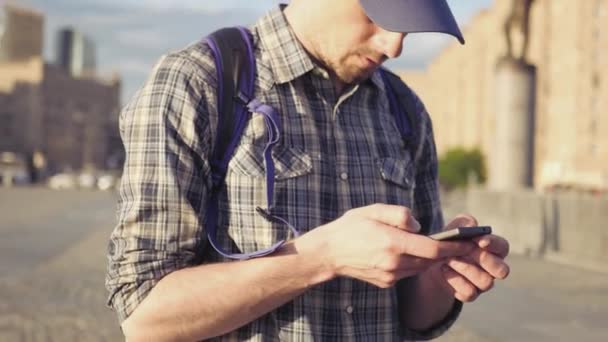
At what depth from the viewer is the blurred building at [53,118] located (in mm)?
112750

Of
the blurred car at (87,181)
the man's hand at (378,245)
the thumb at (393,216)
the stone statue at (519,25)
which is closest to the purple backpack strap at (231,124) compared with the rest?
the man's hand at (378,245)

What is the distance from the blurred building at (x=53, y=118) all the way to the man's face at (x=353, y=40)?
10652 cm

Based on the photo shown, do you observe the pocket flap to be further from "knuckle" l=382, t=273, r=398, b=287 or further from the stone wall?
the stone wall

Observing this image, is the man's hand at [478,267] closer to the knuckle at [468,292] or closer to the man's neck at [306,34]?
the knuckle at [468,292]

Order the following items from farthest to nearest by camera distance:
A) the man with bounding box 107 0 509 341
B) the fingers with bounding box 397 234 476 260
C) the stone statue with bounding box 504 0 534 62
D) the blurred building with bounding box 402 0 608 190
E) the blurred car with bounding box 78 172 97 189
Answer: the blurred car with bounding box 78 172 97 189 → the blurred building with bounding box 402 0 608 190 → the stone statue with bounding box 504 0 534 62 → the man with bounding box 107 0 509 341 → the fingers with bounding box 397 234 476 260

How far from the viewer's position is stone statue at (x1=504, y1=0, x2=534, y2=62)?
16.1m

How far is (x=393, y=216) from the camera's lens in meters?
1.56

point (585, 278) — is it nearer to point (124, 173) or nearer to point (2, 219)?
point (124, 173)

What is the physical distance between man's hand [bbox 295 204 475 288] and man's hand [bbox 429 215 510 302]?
8cm

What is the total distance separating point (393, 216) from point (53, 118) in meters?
121

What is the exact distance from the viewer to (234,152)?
1784mm

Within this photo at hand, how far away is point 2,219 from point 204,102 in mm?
20445

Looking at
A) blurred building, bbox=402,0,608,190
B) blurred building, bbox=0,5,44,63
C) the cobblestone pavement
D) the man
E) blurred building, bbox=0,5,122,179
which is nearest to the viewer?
the man

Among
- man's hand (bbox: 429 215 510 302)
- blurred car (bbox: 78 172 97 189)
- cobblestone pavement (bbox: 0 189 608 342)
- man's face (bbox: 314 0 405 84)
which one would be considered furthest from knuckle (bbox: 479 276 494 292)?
blurred car (bbox: 78 172 97 189)
